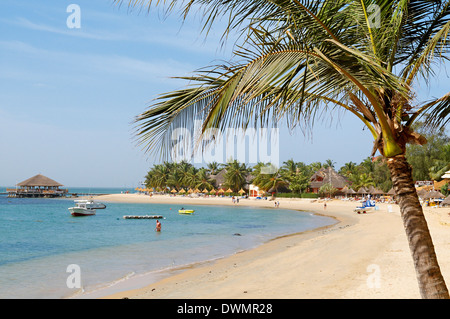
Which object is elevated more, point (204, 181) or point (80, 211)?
point (204, 181)

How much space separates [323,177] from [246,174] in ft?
63.4

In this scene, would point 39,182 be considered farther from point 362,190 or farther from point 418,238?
point 418,238

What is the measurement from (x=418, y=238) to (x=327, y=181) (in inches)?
2997

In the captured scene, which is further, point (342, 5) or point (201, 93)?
point (342, 5)

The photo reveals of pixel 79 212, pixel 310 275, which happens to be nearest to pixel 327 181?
pixel 79 212

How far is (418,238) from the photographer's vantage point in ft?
11.8

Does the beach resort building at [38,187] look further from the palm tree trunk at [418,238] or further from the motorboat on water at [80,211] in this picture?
the palm tree trunk at [418,238]

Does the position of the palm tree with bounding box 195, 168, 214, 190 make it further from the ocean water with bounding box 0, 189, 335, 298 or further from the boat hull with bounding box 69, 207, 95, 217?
the ocean water with bounding box 0, 189, 335, 298

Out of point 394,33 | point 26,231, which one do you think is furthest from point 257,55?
point 26,231

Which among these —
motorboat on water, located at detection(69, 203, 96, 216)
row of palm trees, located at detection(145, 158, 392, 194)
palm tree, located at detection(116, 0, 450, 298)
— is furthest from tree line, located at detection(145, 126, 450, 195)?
motorboat on water, located at detection(69, 203, 96, 216)

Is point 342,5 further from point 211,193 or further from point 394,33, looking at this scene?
point 211,193

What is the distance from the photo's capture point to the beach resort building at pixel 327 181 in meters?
77.0

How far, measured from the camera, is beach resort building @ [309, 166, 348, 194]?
77.0 metres
